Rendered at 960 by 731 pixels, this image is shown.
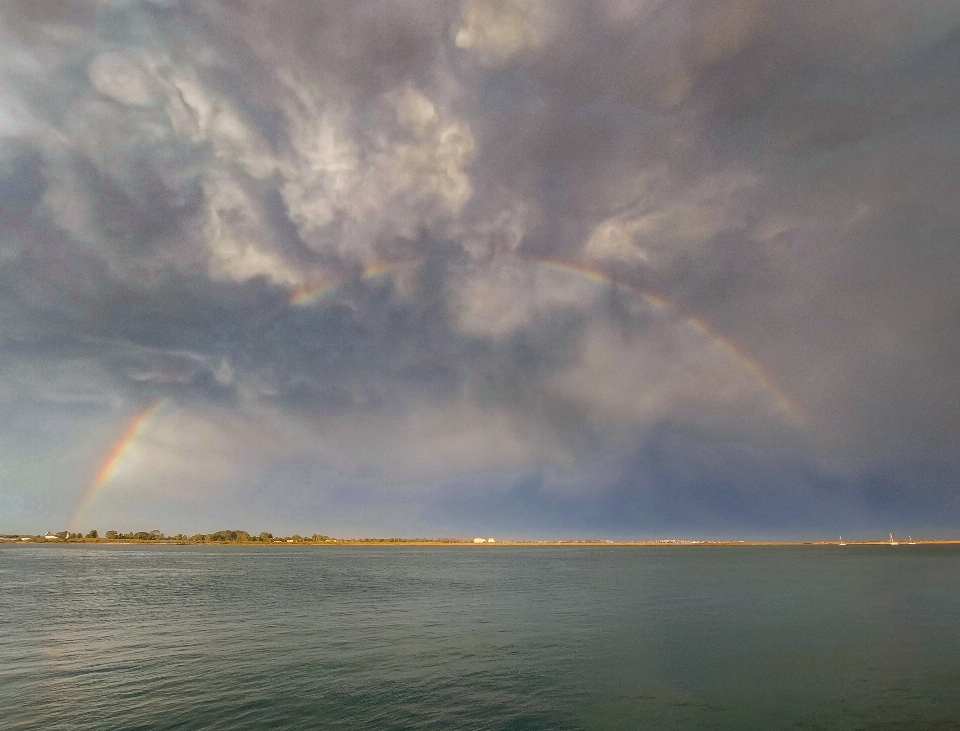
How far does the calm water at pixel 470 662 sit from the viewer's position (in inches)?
1000

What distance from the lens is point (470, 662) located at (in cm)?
3512

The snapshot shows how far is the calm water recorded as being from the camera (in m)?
25.4

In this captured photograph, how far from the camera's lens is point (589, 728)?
24.1 meters

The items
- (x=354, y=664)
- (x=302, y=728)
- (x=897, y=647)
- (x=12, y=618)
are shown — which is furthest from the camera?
(x=12, y=618)

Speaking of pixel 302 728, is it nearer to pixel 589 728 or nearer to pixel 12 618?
pixel 589 728

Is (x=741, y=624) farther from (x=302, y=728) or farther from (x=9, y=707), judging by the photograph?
(x=9, y=707)

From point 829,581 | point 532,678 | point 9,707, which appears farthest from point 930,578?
point 9,707

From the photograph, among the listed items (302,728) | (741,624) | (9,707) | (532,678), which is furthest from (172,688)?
(741,624)

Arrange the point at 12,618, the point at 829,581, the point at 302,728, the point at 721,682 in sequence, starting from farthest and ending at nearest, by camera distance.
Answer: the point at 829,581 < the point at 12,618 < the point at 721,682 < the point at 302,728

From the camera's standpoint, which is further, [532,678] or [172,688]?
[532,678]

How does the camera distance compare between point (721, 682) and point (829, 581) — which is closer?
point (721, 682)

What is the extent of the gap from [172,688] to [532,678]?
61.2 ft

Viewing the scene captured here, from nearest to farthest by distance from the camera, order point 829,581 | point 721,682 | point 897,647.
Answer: point 721,682 → point 897,647 → point 829,581

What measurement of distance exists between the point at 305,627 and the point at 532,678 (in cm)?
2317
